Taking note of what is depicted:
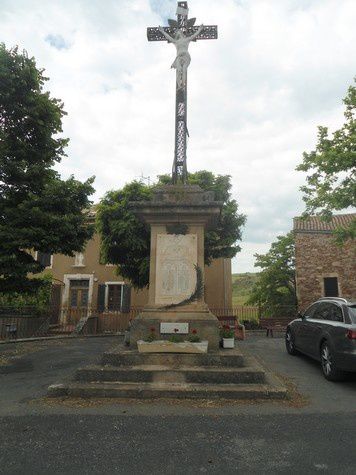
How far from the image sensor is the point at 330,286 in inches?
871

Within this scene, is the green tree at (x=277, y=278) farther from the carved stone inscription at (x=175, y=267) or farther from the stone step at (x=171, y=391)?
the stone step at (x=171, y=391)

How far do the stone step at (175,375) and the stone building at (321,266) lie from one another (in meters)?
17.8

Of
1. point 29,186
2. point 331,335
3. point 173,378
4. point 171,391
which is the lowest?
point 171,391

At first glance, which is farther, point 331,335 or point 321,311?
point 321,311

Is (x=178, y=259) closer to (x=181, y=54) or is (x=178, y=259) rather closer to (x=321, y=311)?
(x=321, y=311)

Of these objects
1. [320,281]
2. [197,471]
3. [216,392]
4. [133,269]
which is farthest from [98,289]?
[197,471]

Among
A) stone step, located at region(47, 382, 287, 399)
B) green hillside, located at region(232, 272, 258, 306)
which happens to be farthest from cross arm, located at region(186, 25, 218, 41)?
green hillside, located at region(232, 272, 258, 306)

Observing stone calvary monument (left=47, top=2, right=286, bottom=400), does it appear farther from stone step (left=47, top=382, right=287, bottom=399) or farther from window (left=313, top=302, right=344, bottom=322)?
window (left=313, top=302, right=344, bottom=322)

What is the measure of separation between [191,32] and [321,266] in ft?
58.3

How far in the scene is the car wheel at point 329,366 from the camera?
631 cm

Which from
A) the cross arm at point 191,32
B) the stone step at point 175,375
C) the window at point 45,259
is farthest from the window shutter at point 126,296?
the stone step at point 175,375

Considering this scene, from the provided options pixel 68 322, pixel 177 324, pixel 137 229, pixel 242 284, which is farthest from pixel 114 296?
pixel 242 284

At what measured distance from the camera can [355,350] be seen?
5730 millimetres

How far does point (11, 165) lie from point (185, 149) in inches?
184
